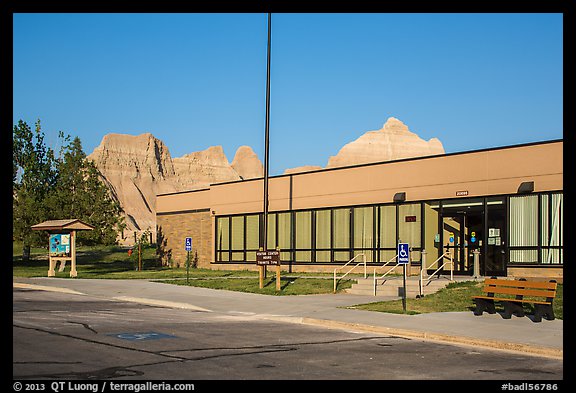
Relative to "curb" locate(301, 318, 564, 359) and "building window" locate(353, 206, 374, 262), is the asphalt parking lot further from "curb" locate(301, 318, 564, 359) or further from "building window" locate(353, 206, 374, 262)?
"building window" locate(353, 206, 374, 262)

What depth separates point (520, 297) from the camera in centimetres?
1783

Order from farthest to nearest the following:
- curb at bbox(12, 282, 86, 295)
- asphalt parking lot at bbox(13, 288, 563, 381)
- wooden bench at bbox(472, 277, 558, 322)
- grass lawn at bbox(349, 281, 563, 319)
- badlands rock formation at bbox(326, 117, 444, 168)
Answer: badlands rock formation at bbox(326, 117, 444, 168) < curb at bbox(12, 282, 86, 295) < grass lawn at bbox(349, 281, 563, 319) < wooden bench at bbox(472, 277, 558, 322) < asphalt parking lot at bbox(13, 288, 563, 381)

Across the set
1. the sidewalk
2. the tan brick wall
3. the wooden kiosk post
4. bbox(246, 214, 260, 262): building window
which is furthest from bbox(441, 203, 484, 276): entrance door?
the wooden kiosk post

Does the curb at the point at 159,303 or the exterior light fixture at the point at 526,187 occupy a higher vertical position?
the exterior light fixture at the point at 526,187

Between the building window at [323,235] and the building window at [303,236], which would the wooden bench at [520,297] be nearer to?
the building window at [323,235]

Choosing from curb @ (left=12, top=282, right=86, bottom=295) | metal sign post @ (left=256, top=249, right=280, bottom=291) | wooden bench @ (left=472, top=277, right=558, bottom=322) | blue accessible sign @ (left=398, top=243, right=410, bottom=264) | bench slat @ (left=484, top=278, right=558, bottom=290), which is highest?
blue accessible sign @ (left=398, top=243, right=410, bottom=264)

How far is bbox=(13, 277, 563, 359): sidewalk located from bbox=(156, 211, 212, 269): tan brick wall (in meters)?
15.2

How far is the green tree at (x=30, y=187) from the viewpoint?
154 feet

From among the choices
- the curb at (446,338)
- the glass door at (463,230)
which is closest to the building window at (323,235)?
the glass door at (463,230)

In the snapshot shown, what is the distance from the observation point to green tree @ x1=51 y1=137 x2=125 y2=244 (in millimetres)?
49750

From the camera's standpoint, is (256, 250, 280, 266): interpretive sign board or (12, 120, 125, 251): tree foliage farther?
(12, 120, 125, 251): tree foliage

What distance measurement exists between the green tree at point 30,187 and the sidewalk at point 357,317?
20.8 metres

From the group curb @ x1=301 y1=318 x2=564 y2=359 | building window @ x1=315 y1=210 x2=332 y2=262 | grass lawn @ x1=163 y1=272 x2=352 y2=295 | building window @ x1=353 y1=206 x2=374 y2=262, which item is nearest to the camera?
curb @ x1=301 y1=318 x2=564 y2=359

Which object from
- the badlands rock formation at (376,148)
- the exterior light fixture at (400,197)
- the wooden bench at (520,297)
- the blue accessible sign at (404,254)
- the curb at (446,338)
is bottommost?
the curb at (446,338)
